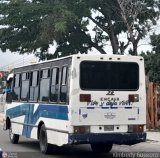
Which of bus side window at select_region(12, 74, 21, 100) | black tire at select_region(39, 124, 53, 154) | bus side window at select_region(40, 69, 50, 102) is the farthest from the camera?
bus side window at select_region(12, 74, 21, 100)

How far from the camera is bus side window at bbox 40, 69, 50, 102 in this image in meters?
16.0

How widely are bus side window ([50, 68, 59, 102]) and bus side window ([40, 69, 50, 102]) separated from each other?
38 centimetres

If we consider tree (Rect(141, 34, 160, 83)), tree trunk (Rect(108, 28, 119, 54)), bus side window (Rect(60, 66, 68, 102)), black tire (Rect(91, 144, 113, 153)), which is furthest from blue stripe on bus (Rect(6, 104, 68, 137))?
tree trunk (Rect(108, 28, 119, 54))

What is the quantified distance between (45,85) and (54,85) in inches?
31.7

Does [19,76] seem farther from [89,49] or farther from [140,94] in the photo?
[89,49]

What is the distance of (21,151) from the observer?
1677 cm

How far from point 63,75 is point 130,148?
14.4 feet

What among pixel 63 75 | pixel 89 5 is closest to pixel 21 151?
pixel 63 75

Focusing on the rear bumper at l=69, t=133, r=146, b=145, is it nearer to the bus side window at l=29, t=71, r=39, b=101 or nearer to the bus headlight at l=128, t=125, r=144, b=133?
the bus headlight at l=128, t=125, r=144, b=133

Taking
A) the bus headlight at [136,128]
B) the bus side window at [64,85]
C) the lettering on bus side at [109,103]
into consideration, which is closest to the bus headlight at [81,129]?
the lettering on bus side at [109,103]

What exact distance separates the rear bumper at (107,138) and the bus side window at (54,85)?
1662mm

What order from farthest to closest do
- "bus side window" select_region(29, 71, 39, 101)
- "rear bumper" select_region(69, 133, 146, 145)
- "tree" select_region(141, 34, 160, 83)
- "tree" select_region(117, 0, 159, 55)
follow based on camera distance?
"tree" select_region(117, 0, 159, 55), "tree" select_region(141, 34, 160, 83), "bus side window" select_region(29, 71, 39, 101), "rear bumper" select_region(69, 133, 146, 145)

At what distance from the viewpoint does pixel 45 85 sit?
1617cm

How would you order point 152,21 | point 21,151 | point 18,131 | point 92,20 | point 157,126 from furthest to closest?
point 92,20 < point 152,21 < point 157,126 < point 18,131 < point 21,151
